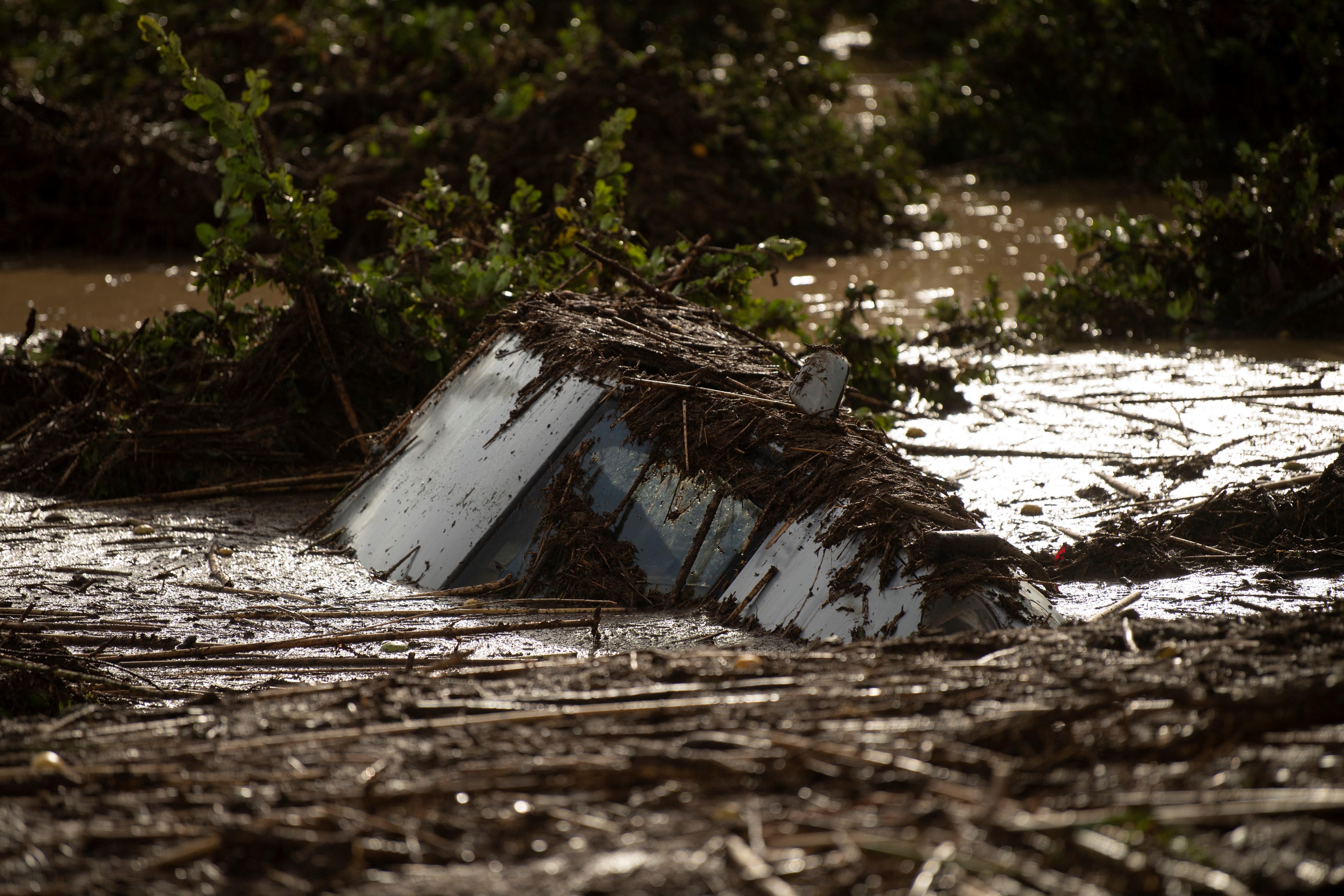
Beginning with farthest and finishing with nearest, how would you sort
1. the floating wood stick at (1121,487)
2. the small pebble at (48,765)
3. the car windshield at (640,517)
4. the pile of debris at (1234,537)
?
the floating wood stick at (1121,487) < the pile of debris at (1234,537) < the car windshield at (640,517) < the small pebble at (48,765)

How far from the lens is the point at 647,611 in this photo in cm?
350

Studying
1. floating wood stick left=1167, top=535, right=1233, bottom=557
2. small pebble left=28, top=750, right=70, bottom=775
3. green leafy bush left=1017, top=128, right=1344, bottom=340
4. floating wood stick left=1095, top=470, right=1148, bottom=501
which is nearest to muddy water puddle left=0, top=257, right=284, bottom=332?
green leafy bush left=1017, top=128, right=1344, bottom=340

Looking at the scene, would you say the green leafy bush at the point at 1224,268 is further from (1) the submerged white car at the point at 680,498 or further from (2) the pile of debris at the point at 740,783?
(2) the pile of debris at the point at 740,783

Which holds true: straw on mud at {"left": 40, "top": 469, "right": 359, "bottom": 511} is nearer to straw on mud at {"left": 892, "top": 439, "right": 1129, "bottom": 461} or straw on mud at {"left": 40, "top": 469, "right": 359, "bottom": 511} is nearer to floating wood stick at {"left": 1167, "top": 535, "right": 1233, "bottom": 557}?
straw on mud at {"left": 892, "top": 439, "right": 1129, "bottom": 461}

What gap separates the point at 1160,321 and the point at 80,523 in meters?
6.58

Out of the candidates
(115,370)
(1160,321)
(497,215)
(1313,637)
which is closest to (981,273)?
(1160,321)

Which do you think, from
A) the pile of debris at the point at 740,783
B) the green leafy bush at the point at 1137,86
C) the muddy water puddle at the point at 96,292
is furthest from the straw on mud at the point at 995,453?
the green leafy bush at the point at 1137,86

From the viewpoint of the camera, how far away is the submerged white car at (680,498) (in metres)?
3.04

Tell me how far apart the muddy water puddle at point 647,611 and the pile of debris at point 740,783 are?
0.61m

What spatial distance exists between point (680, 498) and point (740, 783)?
183 centimetres

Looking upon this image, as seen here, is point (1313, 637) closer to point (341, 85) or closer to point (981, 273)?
point (981, 273)

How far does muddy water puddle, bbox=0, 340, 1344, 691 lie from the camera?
3.32 m

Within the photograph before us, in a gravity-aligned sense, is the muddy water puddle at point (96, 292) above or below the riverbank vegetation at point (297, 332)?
above

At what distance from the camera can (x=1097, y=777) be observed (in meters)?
1.72
